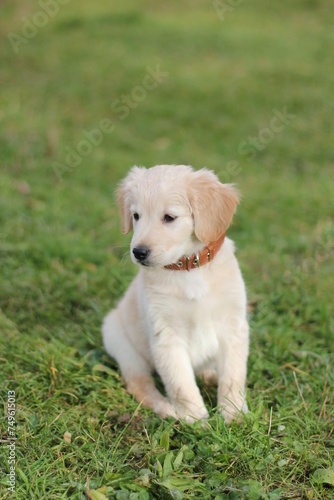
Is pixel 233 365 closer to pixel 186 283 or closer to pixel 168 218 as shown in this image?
pixel 186 283

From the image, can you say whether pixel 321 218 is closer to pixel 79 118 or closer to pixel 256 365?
pixel 256 365

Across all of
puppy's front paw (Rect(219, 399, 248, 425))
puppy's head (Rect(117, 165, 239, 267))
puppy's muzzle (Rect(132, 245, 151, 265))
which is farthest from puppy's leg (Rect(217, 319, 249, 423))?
puppy's muzzle (Rect(132, 245, 151, 265))

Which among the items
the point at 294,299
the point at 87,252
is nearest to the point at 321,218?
the point at 294,299

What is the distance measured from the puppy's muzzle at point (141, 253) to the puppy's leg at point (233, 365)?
0.62 meters

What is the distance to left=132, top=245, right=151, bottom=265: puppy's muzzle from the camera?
246 centimetres

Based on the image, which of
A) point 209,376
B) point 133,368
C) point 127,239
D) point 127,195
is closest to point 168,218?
point 127,195

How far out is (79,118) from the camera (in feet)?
26.2

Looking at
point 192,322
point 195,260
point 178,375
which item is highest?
point 195,260

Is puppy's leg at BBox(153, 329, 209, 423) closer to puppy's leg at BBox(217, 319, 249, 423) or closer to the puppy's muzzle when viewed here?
puppy's leg at BBox(217, 319, 249, 423)

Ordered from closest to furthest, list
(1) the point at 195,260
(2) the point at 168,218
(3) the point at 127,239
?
1. (2) the point at 168,218
2. (1) the point at 195,260
3. (3) the point at 127,239

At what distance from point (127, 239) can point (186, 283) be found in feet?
4.90

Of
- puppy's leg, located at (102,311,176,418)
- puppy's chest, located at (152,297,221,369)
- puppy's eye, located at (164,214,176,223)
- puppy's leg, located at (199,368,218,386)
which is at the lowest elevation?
puppy's leg, located at (199,368,218,386)

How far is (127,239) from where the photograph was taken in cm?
414

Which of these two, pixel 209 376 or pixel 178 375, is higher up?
pixel 178 375
